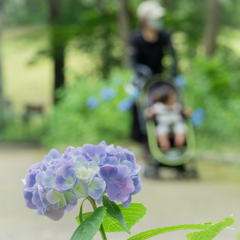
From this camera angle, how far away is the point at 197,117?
26.8ft

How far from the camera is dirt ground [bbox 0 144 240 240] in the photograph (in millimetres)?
3934

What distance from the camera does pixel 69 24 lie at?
1295 cm

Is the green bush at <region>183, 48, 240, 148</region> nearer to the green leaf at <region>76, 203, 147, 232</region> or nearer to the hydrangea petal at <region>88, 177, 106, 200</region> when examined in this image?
the green leaf at <region>76, 203, 147, 232</region>

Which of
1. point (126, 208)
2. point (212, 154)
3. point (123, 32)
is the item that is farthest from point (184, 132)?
point (123, 32)

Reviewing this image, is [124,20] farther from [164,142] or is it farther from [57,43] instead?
[164,142]

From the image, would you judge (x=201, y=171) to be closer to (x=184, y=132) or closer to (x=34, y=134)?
(x=184, y=132)

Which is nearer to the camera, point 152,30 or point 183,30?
point 152,30

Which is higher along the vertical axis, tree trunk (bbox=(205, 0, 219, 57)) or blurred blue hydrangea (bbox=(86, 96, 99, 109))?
tree trunk (bbox=(205, 0, 219, 57))

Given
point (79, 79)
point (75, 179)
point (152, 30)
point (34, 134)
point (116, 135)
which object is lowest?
point (34, 134)

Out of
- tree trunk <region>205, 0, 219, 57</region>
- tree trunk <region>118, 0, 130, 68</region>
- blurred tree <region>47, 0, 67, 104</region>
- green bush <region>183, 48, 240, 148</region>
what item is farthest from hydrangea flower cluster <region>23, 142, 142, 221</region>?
blurred tree <region>47, 0, 67, 104</region>

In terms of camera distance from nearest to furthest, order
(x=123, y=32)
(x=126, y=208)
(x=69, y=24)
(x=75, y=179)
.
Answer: (x=75, y=179), (x=126, y=208), (x=123, y=32), (x=69, y=24)

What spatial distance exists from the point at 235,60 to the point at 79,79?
14.7 ft

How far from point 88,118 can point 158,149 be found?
4002 mm

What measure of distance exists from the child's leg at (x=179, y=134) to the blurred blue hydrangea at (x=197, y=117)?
1.95 meters
